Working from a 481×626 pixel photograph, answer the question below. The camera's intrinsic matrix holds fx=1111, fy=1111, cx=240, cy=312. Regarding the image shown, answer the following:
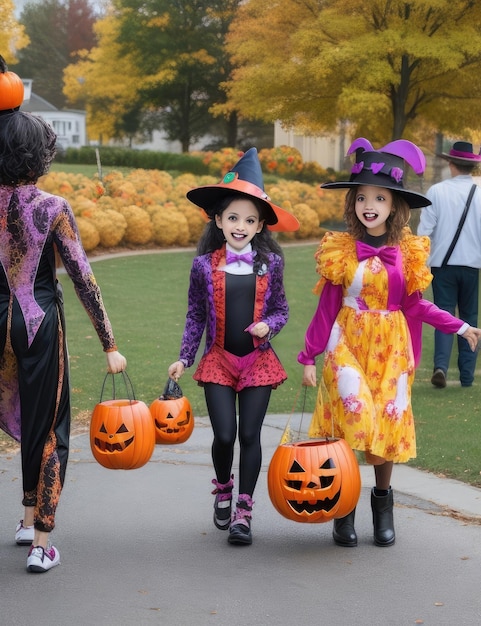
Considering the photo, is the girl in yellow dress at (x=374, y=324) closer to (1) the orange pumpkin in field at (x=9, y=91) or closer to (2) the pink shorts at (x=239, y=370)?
(2) the pink shorts at (x=239, y=370)

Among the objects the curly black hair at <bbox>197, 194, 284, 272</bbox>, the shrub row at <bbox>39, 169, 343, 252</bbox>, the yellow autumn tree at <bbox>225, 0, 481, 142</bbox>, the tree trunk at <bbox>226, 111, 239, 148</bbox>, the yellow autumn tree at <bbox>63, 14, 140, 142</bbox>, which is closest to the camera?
the curly black hair at <bbox>197, 194, 284, 272</bbox>

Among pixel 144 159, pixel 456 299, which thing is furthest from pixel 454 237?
pixel 144 159

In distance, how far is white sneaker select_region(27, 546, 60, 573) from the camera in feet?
15.4

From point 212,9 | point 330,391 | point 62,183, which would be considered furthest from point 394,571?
point 212,9

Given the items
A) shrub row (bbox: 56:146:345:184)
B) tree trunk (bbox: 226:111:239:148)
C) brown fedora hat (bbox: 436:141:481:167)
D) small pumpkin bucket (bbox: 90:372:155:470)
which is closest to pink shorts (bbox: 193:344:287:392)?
small pumpkin bucket (bbox: 90:372:155:470)

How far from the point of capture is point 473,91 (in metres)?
28.4

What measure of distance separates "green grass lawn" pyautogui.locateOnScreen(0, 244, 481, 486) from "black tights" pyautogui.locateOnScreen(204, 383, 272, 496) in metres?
1.64

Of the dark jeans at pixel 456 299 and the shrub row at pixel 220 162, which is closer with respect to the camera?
the dark jeans at pixel 456 299

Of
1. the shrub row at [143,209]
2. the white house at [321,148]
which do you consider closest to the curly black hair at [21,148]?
the shrub row at [143,209]

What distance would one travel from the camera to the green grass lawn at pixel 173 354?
24.3ft

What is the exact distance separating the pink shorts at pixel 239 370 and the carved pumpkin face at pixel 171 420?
20.1 inches

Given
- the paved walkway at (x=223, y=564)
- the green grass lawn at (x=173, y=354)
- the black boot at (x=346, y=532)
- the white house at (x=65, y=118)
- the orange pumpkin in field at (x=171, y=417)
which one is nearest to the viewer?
the paved walkway at (x=223, y=564)

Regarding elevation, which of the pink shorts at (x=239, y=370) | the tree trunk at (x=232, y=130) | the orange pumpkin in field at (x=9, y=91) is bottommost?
the pink shorts at (x=239, y=370)

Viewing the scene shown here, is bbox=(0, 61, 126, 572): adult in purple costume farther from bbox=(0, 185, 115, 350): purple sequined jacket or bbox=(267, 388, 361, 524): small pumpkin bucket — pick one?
bbox=(267, 388, 361, 524): small pumpkin bucket
